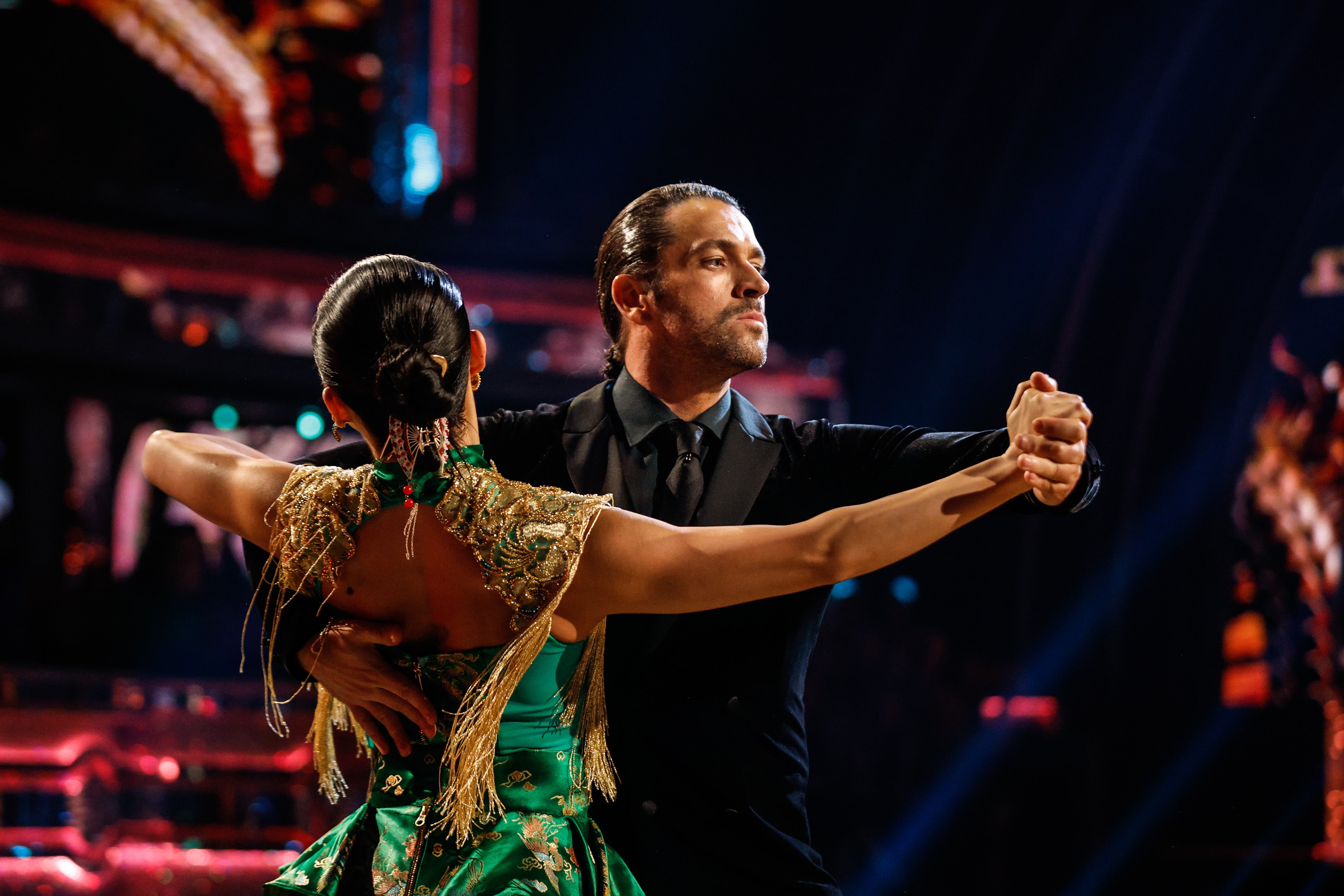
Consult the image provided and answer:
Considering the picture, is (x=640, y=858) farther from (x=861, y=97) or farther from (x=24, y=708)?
(x=861, y=97)

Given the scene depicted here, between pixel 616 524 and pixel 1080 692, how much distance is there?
5.39m

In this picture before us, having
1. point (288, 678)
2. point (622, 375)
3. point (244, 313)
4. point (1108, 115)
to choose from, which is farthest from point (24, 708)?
point (1108, 115)

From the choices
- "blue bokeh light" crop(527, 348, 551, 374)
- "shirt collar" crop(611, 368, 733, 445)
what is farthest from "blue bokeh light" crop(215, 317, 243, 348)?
"shirt collar" crop(611, 368, 733, 445)

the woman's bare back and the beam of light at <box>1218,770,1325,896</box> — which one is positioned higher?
the woman's bare back

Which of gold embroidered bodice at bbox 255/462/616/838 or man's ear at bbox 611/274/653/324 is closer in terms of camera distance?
gold embroidered bodice at bbox 255/462/616/838

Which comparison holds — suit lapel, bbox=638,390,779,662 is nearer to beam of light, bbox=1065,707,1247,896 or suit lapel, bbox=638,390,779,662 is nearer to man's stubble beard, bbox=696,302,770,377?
man's stubble beard, bbox=696,302,770,377

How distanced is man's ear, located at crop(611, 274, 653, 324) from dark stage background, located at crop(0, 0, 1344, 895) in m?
3.62

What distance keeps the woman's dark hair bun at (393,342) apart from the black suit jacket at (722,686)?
1.71 feet

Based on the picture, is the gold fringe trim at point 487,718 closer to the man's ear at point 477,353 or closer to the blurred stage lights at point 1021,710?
the man's ear at point 477,353

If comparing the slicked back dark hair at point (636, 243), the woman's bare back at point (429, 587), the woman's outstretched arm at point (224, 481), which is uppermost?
the slicked back dark hair at point (636, 243)

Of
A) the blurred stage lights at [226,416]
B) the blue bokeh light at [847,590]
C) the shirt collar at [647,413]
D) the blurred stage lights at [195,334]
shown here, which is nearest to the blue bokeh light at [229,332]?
the blurred stage lights at [195,334]

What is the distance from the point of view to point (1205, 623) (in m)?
6.19

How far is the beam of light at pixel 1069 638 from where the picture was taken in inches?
216

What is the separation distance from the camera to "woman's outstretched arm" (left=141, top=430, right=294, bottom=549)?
1770 millimetres
